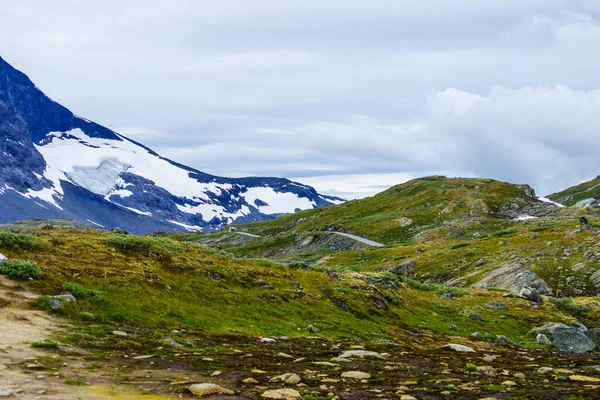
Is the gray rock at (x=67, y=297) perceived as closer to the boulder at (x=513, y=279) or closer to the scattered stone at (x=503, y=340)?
the scattered stone at (x=503, y=340)

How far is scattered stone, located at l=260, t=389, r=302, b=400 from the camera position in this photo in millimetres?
18516

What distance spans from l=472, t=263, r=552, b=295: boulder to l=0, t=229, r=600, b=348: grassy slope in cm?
1912

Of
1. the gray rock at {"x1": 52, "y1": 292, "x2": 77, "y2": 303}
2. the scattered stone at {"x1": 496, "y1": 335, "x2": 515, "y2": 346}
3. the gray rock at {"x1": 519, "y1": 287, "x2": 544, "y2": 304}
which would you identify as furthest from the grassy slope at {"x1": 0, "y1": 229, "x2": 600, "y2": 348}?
the gray rock at {"x1": 519, "y1": 287, "x2": 544, "y2": 304}

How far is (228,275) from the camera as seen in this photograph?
48.1m

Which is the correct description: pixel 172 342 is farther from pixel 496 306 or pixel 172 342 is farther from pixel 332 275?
pixel 496 306

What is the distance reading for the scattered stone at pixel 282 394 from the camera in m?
18.5

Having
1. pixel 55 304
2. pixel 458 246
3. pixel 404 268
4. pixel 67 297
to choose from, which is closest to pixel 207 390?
pixel 55 304

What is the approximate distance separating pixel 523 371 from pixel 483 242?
108 metres

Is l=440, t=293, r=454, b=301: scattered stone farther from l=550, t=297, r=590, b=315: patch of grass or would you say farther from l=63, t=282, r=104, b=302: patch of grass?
l=63, t=282, r=104, b=302: patch of grass

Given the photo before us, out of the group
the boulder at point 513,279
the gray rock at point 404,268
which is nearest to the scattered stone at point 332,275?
the boulder at point 513,279

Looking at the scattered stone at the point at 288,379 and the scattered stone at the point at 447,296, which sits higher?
the scattered stone at the point at 447,296

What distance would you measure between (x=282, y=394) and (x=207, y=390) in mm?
2658

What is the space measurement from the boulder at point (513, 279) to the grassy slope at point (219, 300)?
19120 millimetres

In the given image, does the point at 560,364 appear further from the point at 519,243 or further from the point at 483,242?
the point at 483,242
